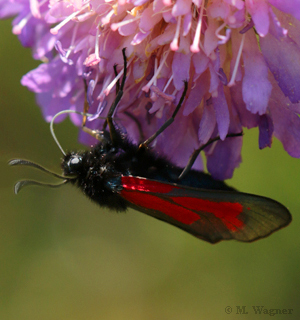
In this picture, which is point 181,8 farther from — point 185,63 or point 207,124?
point 207,124

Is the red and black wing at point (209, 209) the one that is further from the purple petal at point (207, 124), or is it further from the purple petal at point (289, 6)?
the purple petal at point (289, 6)

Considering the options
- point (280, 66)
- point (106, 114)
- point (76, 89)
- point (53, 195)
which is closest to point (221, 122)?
point (280, 66)

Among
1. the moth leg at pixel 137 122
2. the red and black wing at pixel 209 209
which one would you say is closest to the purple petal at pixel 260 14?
the red and black wing at pixel 209 209

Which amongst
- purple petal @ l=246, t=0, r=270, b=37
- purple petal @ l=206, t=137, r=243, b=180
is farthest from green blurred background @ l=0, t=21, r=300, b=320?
purple petal @ l=246, t=0, r=270, b=37

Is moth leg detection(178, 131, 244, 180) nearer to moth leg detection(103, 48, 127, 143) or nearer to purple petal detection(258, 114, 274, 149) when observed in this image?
purple petal detection(258, 114, 274, 149)

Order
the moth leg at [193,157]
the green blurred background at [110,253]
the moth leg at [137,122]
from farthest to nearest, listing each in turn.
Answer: the green blurred background at [110,253] < the moth leg at [137,122] < the moth leg at [193,157]

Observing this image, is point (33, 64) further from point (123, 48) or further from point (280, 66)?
A: point (280, 66)
